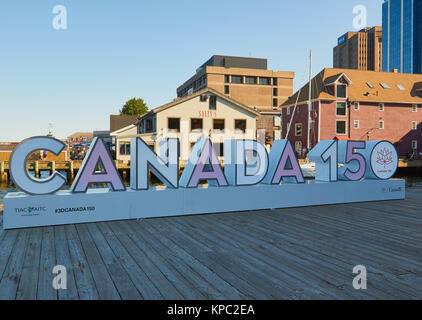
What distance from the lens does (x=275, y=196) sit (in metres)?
12.6

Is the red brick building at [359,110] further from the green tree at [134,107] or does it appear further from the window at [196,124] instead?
the green tree at [134,107]

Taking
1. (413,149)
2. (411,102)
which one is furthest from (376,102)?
(413,149)

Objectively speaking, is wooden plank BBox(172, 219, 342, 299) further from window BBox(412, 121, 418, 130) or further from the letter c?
window BBox(412, 121, 418, 130)

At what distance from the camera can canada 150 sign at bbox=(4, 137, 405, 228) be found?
948cm

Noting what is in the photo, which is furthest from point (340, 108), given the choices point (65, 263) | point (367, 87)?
point (65, 263)

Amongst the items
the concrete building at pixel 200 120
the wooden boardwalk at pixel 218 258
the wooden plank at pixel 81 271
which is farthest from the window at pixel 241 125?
the wooden plank at pixel 81 271

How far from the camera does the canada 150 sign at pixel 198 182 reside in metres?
9.48

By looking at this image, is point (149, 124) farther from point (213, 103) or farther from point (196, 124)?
point (213, 103)

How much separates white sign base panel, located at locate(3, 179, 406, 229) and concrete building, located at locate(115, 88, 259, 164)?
96.8 feet

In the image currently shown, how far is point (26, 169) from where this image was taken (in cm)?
938

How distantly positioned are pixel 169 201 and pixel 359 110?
45.2 m

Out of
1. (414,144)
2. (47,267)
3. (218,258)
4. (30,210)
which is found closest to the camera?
(47,267)

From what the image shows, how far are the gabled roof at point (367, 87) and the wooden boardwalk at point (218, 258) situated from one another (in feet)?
138
